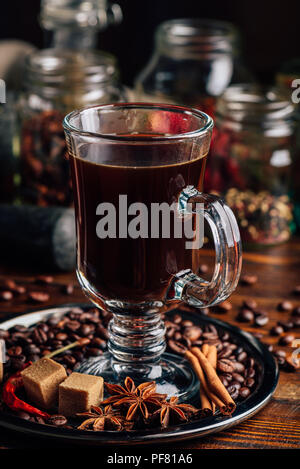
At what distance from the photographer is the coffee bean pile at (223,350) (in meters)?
1.32

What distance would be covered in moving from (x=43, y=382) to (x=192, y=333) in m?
0.39

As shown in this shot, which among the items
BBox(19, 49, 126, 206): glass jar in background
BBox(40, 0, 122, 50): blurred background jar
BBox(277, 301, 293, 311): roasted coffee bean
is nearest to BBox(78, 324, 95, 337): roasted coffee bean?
BBox(277, 301, 293, 311): roasted coffee bean

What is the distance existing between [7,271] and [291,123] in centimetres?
87

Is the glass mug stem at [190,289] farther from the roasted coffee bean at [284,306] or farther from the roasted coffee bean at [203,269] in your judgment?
the roasted coffee bean at [203,269]

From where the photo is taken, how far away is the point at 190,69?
2201 millimetres

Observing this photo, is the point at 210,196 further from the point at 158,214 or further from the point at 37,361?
the point at 37,361

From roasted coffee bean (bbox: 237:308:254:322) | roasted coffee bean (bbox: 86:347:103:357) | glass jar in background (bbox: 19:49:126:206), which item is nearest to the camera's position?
roasted coffee bean (bbox: 86:347:103:357)

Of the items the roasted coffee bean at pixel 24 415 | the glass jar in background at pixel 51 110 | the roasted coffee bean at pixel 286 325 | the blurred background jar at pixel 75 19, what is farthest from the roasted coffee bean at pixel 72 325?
the blurred background jar at pixel 75 19

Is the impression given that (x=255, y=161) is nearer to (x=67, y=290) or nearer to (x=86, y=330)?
(x=67, y=290)

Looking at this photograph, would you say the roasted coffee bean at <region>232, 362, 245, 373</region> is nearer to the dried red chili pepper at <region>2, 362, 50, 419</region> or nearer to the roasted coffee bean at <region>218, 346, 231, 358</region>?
the roasted coffee bean at <region>218, 346, 231, 358</region>

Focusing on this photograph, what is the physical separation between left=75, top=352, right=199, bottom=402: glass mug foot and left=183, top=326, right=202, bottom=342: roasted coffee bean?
104 millimetres

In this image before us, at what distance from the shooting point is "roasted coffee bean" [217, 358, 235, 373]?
53.4 inches

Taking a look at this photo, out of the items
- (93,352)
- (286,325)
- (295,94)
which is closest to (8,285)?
(93,352)

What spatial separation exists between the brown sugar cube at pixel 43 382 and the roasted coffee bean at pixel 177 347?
0.26 m
